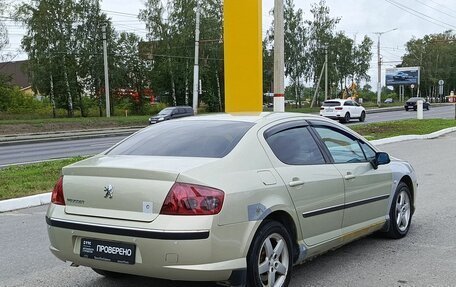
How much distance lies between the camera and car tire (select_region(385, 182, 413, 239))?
6082mm

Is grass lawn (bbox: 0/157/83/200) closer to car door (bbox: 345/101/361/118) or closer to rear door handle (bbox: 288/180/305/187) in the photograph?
rear door handle (bbox: 288/180/305/187)

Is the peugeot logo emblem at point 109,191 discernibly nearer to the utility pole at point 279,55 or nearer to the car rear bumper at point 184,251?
the car rear bumper at point 184,251

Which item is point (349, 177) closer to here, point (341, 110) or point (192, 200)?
point (192, 200)

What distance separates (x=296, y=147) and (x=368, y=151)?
53.7 inches

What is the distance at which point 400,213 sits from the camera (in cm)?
627

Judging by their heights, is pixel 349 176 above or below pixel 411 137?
above

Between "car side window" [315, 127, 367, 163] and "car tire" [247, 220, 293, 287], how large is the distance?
1222 millimetres

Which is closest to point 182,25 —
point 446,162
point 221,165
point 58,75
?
point 58,75

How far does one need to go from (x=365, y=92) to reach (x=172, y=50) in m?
65.2

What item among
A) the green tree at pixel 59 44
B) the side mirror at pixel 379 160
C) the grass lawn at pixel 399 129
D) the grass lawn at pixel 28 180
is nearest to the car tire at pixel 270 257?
the side mirror at pixel 379 160

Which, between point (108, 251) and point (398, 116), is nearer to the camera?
point (108, 251)

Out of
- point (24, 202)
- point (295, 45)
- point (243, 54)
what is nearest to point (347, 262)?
point (24, 202)

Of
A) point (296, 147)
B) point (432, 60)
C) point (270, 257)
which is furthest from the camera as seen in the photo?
point (432, 60)

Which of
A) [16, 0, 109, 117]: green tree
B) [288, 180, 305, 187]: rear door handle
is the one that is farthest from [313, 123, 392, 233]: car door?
[16, 0, 109, 117]: green tree
